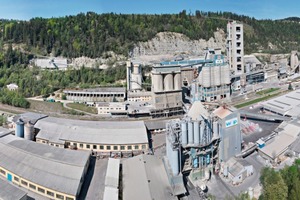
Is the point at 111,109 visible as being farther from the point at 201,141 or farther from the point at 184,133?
the point at 201,141

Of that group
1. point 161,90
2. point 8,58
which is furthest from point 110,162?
point 8,58

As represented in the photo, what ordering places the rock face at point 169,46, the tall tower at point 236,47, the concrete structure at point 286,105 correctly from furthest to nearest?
the rock face at point 169,46
the tall tower at point 236,47
the concrete structure at point 286,105

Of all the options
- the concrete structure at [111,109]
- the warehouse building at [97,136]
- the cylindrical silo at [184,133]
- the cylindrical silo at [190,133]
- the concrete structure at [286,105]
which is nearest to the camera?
the cylindrical silo at [184,133]

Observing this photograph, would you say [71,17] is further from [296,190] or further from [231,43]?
[296,190]

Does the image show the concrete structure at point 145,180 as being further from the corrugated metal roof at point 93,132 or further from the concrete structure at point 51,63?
the concrete structure at point 51,63

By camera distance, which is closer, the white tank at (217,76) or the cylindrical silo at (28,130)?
the cylindrical silo at (28,130)

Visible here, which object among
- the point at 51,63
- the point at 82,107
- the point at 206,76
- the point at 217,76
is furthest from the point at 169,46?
the point at 82,107

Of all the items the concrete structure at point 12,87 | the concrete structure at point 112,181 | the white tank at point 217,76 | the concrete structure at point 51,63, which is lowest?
the concrete structure at point 112,181

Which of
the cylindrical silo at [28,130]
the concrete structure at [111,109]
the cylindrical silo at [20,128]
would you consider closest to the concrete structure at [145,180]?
the cylindrical silo at [28,130]
